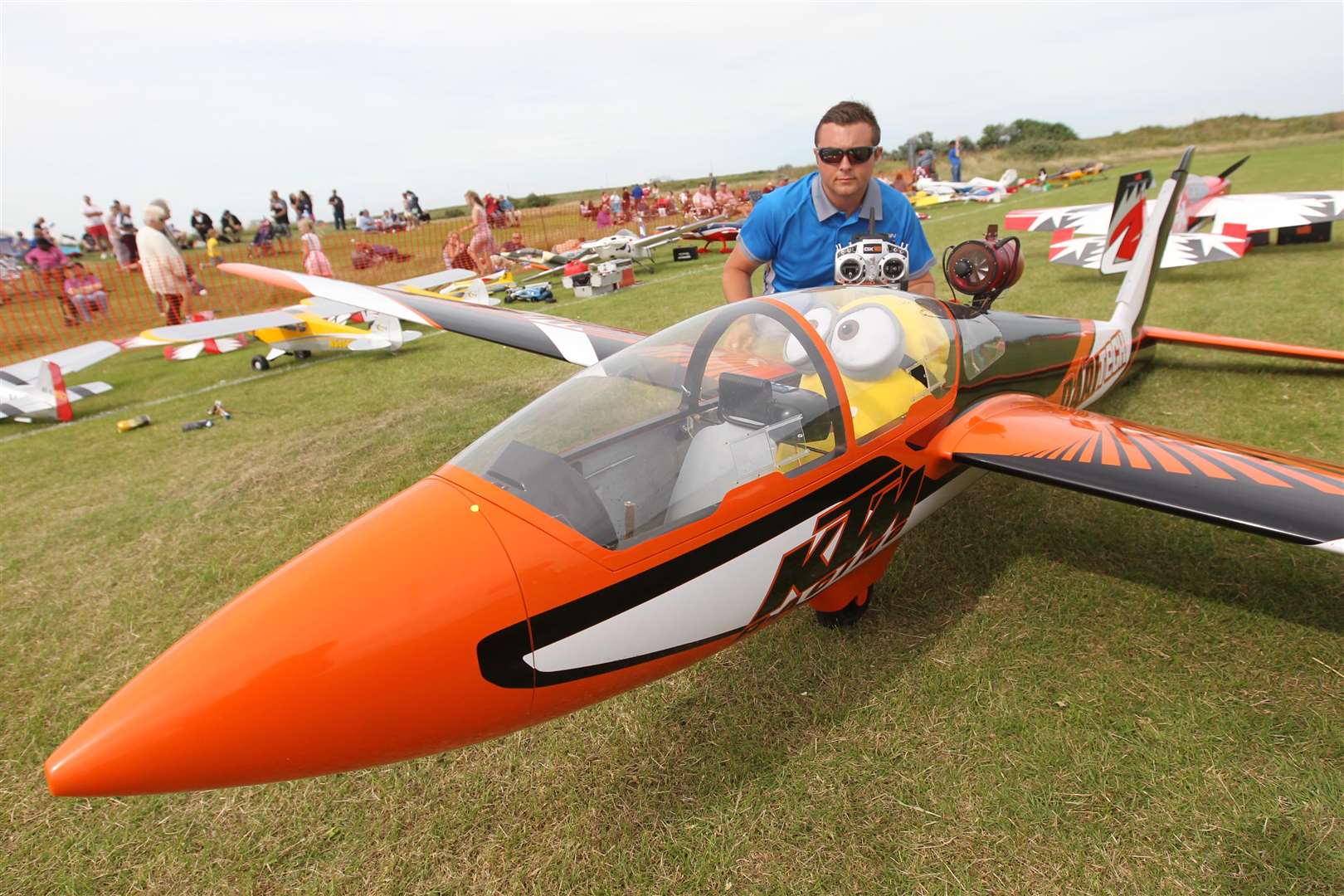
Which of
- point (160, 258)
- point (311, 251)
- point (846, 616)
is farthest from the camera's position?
point (311, 251)

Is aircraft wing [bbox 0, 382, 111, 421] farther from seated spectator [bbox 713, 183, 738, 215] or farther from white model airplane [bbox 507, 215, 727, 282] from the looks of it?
seated spectator [bbox 713, 183, 738, 215]

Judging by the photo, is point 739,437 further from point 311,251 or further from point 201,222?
point 201,222

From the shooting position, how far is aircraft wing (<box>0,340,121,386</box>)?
25.8ft

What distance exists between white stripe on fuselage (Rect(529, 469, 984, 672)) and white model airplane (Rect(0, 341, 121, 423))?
29.6ft

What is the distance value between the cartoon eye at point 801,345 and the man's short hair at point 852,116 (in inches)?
61.3

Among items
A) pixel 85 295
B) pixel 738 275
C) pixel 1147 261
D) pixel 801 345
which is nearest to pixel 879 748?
pixel 801 345

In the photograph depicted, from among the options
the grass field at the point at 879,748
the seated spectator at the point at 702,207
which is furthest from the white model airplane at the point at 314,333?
the seated spectator at the point at 702,207

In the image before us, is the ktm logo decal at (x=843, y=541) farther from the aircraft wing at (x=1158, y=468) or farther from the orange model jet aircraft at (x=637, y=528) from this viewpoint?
the aircraft wing at (x=1158, y=468)

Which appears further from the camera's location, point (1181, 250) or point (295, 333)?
point (295, 333)

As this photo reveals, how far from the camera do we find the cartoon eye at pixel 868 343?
241 centimetres

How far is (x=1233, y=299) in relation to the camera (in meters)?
7.69

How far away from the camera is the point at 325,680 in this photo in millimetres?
1474

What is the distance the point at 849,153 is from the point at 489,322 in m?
2.74

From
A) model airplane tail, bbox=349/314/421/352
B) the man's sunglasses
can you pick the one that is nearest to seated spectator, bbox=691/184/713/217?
model airplane tail, bbox=349/314/421/352
